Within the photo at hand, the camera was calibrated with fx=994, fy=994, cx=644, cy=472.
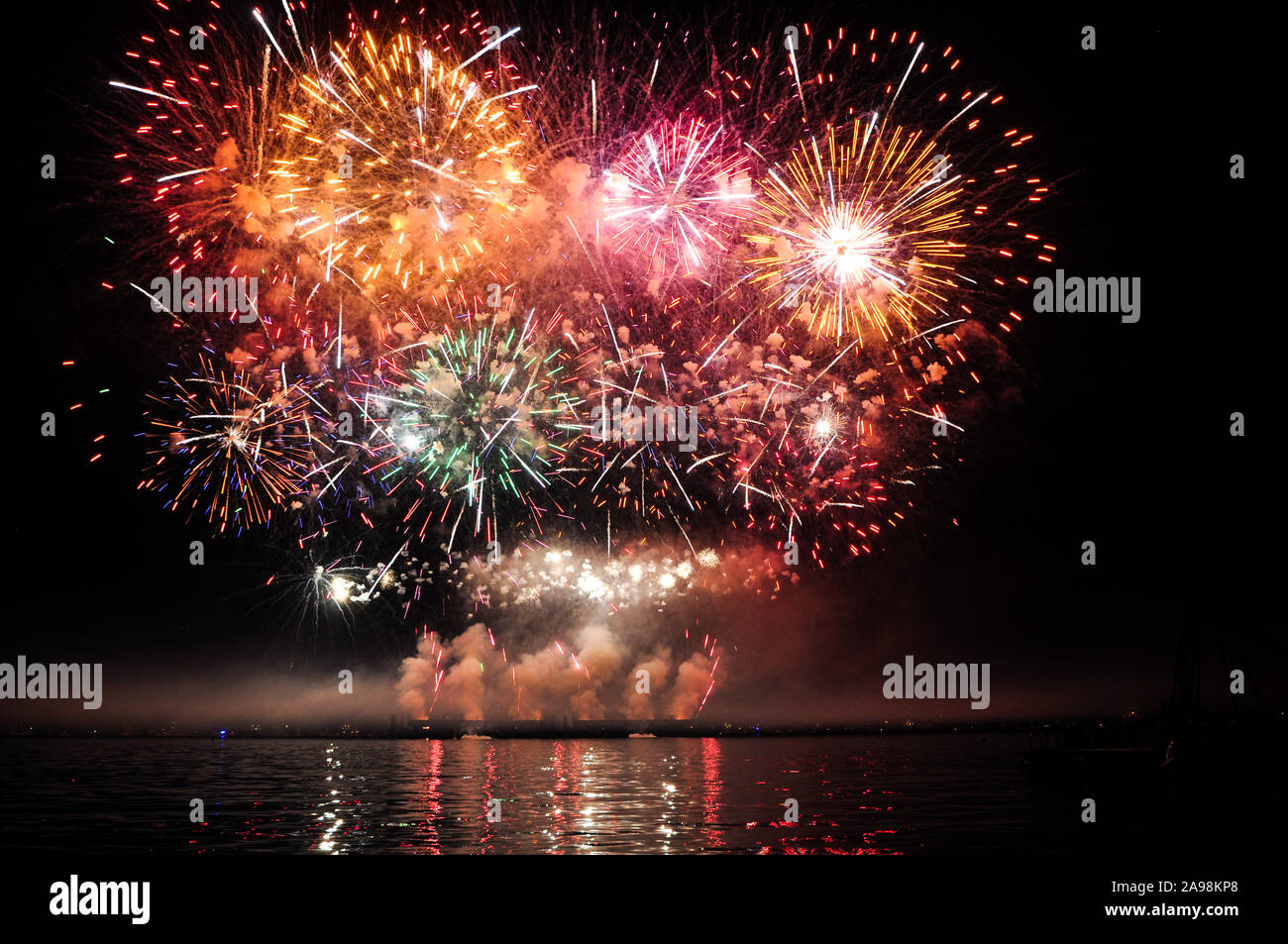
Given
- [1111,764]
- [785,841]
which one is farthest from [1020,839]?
[1111,764]

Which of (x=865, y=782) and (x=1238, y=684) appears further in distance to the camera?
(x=865, y=782)

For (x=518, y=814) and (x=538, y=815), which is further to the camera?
(x=518, y=814)

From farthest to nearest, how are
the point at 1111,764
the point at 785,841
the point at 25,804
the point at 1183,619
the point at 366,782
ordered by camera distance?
the point at 366,782 < the point at 1111,764 < the point at 1183,619 < the point at 25,804 < the point at 785,841
